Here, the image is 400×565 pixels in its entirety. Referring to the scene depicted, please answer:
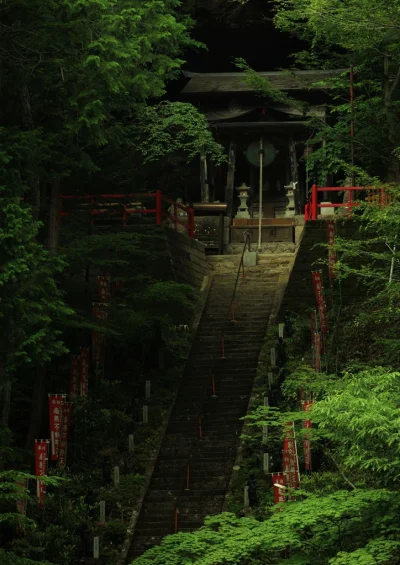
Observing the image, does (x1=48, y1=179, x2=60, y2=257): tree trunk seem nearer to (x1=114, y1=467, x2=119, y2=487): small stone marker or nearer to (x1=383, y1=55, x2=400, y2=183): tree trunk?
(x1=114, y1=467, x2=119, y2=487): small stone marker

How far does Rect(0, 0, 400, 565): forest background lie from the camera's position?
19.8 metres

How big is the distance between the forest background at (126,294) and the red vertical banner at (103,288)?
0.32m

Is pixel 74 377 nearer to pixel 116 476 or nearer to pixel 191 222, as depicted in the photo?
pixel 116 476

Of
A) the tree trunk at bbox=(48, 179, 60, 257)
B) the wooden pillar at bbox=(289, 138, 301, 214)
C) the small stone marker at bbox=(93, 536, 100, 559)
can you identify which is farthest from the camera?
the wooden pillar at bbox=(289, 138, 301, 214)

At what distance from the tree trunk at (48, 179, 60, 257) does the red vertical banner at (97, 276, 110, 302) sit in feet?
4.84

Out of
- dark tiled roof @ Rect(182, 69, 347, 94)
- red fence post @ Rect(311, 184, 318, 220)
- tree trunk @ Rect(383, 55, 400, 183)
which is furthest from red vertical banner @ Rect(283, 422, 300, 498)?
dark tiled roof @ Rect(182, 69, 347, 94)

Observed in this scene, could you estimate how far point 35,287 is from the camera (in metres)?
26.0

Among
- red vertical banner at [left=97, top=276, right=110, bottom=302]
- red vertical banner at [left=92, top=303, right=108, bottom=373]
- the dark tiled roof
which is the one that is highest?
the dark tiled roof

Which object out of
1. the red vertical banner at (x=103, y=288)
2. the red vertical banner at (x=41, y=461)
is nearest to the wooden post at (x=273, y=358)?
the red vertical banner at (x=103, y=288)

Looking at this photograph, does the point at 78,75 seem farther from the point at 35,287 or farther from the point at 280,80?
the point at 280,80

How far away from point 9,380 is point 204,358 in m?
6.66

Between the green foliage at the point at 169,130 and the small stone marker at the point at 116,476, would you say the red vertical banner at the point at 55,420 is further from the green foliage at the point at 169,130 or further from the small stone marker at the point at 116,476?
the green foliage at the point at 169,130

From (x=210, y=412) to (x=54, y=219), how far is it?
531cm

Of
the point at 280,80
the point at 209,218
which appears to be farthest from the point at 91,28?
the point at 280,80
